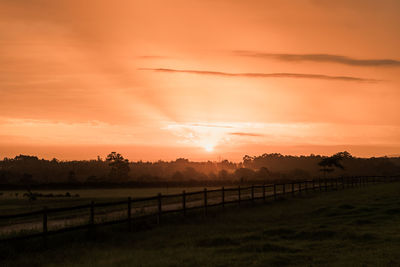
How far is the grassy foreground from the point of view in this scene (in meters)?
14.6

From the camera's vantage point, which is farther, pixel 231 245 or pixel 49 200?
pixel 49 200

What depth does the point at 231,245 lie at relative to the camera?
17672 mm

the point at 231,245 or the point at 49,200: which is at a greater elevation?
the point at 231,245

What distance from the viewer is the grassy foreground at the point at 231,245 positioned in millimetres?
14609

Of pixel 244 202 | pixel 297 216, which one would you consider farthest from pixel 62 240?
pixel 244 202

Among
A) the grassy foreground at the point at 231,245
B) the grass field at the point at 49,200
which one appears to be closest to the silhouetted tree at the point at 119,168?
the grass field at the point at 49,200

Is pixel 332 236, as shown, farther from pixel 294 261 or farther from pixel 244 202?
pixel 244 202

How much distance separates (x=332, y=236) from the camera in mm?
19578

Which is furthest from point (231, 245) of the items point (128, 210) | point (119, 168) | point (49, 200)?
point (119, 168)

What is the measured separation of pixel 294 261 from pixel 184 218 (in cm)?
1253

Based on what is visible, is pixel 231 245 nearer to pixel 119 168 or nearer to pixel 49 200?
pixel 49 200

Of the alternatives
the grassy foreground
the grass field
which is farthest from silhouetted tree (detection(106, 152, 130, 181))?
the grassy foreground

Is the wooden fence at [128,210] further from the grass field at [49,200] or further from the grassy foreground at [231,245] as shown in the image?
the grass field at [49,200]

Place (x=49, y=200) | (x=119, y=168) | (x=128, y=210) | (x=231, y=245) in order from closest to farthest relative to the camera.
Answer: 1. (x=231, y=245)
2. (x=128, y=210)
3. (x=49, y=200)
4. (x=119, y=168)
